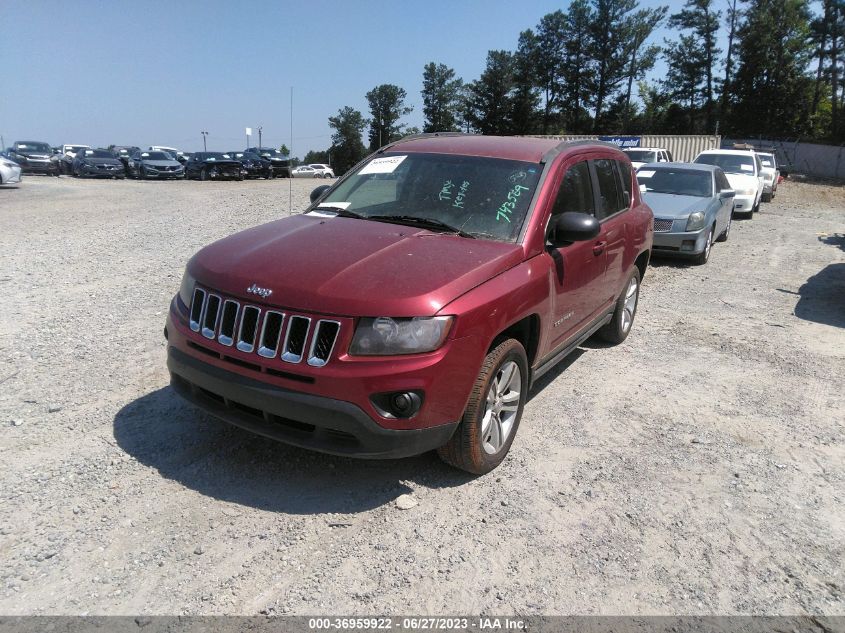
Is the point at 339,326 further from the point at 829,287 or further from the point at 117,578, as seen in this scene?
the point at 829,287

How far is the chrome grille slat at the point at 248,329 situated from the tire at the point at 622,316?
3821mm

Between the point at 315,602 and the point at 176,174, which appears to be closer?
the point at 315,602

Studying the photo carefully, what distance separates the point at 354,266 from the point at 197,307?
3.15 ft

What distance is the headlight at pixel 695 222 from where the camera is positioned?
34.9ft

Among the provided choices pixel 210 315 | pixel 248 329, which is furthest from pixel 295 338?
pixel 210 315

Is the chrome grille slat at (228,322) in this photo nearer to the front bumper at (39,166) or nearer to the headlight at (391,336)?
the headlight at (391,336)

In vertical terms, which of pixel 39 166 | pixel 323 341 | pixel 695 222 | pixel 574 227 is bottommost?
pixel 323 341

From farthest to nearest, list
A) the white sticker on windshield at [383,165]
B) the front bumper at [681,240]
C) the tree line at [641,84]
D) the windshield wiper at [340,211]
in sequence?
the tree line at [641,84] → the front bumper at [681,240] → the white sticker on windshield at [383,165] → the windshield wiper at [340,211]

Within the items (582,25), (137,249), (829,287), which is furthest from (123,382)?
(582,25)

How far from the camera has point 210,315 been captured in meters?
3.53

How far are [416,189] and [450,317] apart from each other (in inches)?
61.8

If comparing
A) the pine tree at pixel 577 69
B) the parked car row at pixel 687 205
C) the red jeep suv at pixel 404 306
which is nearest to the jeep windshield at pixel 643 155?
the parked car row at pixel 687 205

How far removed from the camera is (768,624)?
9.07 ft

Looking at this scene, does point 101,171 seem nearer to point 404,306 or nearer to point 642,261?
point 642,261
